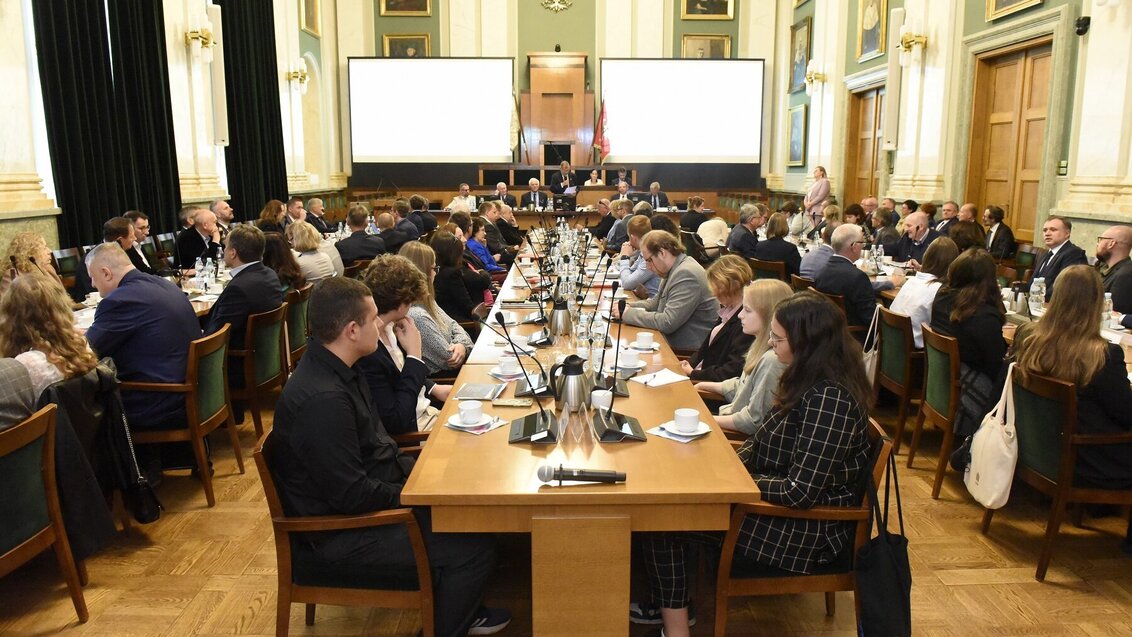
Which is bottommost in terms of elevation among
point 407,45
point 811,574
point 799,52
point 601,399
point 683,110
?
point 811,574

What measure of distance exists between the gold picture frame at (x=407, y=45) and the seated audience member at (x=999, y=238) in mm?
11763

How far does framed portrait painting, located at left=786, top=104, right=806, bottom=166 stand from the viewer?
1489 cm

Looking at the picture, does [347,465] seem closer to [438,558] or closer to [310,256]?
[438,558]

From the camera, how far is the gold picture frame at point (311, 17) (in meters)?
14.6

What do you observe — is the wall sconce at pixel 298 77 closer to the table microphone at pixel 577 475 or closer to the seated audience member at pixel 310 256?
the seated audience member at pixel 310 256

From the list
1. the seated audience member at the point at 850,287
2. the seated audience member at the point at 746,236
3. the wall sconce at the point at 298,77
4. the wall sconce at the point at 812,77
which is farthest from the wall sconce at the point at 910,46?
the wall sconce at the point at 298,77

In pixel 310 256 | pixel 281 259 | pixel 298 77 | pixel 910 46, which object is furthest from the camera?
pixel 298 77

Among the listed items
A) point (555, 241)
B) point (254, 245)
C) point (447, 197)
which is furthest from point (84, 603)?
point (447, 197)

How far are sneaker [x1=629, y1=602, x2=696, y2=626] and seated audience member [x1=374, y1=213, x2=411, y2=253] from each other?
17.9 ft

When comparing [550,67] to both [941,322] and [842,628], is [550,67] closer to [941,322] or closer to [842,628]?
[941,322]

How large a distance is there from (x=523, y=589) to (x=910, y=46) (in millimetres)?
9051

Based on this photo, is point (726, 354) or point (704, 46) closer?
point (726, 354)

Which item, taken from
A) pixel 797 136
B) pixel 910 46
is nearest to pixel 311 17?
pixel 797 136

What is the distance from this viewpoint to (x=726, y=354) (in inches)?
144
